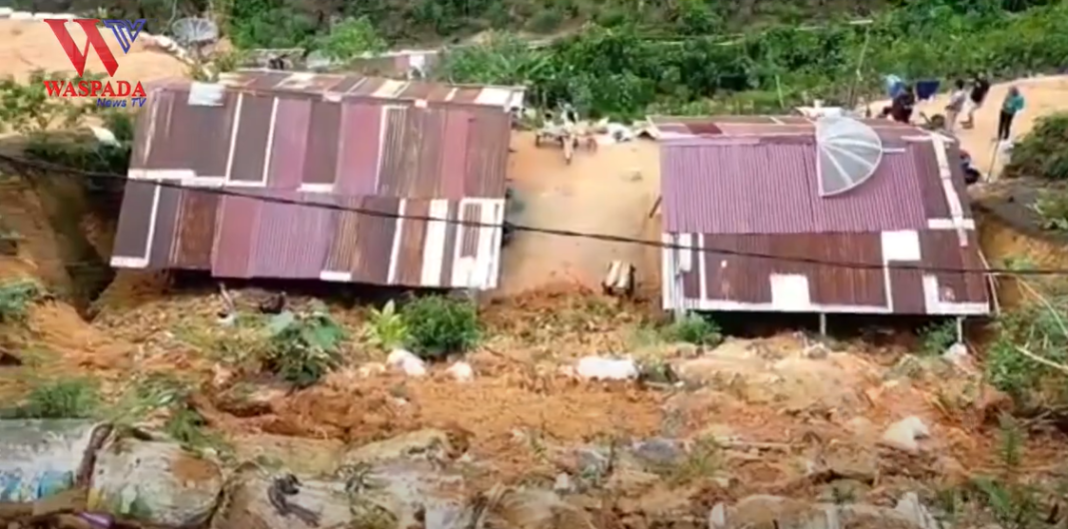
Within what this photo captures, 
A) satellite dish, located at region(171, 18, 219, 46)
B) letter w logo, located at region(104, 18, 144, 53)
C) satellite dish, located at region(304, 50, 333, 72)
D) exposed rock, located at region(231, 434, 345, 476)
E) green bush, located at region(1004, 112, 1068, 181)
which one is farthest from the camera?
satellite dish, located at region(171, 18, 219, 46)

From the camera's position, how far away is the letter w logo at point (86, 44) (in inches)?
662

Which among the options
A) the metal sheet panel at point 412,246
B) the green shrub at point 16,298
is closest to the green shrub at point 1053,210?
the metal sheet panel at point 412,246

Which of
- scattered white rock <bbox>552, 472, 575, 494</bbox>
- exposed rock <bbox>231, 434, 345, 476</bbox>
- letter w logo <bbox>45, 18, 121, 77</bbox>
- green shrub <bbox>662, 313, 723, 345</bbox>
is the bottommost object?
scattered white rock <bbox>552, 472, 575, 494</bbox>

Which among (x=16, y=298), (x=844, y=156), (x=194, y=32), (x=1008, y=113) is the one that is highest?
(x=194, y=32)

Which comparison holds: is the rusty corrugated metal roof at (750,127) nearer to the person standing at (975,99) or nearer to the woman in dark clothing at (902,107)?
the woman in dark clothing at (902,107)

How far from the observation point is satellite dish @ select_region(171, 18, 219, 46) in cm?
1980

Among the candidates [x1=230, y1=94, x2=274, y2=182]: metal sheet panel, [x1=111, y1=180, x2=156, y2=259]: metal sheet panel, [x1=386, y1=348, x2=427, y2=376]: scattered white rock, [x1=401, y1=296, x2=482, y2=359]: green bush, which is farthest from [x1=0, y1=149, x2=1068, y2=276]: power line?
[x1=386, y1=348, x2=427, y2=376]: scattered white rock

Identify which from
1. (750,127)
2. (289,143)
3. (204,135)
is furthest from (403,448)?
(750,127)

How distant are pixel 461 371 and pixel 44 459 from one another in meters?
3.94

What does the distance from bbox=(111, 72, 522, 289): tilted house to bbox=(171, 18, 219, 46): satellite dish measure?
773 cm

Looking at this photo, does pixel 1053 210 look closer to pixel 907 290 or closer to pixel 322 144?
pixel 907 290

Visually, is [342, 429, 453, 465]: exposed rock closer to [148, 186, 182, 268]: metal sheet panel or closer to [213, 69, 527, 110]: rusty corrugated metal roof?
[148, 186, 182, 268]: metal sheet panel

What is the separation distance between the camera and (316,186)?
38.5 feet

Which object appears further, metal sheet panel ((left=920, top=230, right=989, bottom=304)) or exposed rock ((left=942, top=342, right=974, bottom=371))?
metal sheet panel ((left=920, top=230, right=989, bottom=304))
